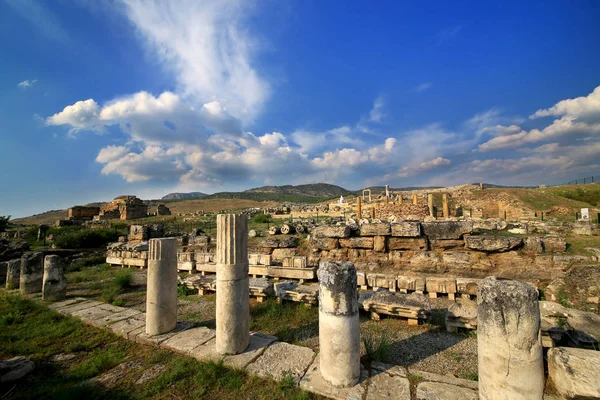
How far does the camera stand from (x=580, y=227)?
11148 millimetres

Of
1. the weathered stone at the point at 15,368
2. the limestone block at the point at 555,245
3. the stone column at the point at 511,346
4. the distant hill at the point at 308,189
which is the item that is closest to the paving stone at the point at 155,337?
the weathered stone at the point at 15,368

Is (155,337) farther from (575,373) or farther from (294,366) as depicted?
(575,373)

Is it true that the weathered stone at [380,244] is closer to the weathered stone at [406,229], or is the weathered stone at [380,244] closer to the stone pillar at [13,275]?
the weathered stone at [406,229]

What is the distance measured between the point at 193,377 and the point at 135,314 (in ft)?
10.7

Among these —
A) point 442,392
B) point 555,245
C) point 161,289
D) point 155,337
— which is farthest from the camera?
point 555,245

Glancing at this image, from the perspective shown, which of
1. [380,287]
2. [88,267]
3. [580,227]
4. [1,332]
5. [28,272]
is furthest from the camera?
[88,267]

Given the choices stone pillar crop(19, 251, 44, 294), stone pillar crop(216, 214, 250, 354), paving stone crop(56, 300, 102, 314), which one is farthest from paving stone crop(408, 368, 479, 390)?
stone pillar crop(19, 251, 44, 294)

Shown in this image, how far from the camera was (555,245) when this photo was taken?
711 cm

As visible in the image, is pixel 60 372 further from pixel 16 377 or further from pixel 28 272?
pixel 28 272

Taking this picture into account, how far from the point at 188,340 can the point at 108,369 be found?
1125 millimetres

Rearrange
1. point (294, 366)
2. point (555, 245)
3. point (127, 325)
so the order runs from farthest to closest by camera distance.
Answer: point (555, 245), point (127, 325), point (294, 366)

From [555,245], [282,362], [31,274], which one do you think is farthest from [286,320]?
[31,274]

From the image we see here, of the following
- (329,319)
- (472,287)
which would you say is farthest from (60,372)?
(472,287)

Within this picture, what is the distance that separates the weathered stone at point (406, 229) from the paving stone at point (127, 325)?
272 inches
